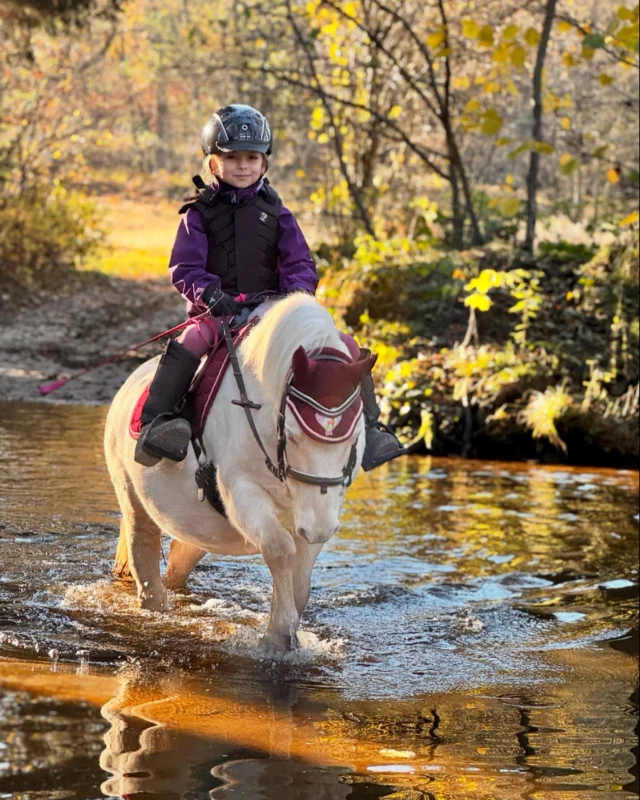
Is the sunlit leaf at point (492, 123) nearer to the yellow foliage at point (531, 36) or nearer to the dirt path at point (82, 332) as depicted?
the yellow foliage at point (531, 36)

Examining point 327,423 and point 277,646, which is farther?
point 277,646

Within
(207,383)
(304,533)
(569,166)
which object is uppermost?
(569,166)

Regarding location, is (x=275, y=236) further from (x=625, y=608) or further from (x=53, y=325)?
(x=53, y=325)

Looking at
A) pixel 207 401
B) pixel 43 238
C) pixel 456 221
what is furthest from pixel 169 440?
pixel 43 238

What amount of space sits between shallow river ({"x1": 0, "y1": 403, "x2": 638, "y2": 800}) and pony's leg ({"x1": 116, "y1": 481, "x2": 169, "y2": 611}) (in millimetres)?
122

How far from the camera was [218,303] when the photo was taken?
5.59 metres

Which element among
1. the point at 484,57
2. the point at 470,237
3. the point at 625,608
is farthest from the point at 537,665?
the point at 484,57

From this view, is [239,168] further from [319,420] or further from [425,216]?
[425,216]

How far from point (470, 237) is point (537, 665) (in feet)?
37.7

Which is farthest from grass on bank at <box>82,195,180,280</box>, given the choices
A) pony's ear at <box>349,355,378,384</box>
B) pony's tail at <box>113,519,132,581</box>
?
pony's ear at <box>349,355,378,384</box>

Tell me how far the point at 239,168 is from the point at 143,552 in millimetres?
2111

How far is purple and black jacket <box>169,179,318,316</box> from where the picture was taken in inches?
227

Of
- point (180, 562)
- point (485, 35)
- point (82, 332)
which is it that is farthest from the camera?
point (82, 332)

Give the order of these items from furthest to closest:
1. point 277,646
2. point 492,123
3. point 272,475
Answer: point 492,123 < point 277,646 < point 272,475
